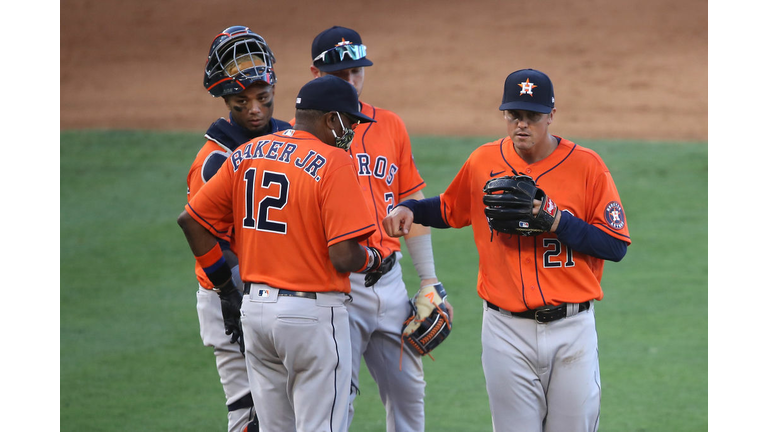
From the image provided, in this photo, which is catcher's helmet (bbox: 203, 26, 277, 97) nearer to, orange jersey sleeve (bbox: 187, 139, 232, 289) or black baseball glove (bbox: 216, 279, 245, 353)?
orange jersey sleeve (bbox: 187, 139, 232, 289)

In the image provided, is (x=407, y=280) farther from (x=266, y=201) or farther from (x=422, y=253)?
(x=266, y=201)

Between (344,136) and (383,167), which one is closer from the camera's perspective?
(344,136)

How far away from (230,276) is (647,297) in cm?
527

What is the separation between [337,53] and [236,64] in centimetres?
50

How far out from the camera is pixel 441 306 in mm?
3820

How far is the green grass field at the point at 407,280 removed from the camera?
5344 millimetres

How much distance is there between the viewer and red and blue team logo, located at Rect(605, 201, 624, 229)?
3.07 m

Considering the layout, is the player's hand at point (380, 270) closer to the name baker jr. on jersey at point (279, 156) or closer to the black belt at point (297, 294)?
the black belt at point (297, 294)

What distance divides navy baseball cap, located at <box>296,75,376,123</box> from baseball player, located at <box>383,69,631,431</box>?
0.59m

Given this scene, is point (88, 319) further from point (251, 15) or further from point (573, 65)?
point (251, 15)

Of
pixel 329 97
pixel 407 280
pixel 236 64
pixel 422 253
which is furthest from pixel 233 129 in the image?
pixel 407 280

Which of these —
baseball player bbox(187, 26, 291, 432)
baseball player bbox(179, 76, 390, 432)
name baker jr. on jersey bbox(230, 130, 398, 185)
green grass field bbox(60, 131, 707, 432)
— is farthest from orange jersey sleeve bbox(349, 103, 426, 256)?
green grass field bbox(60, 131, 707, 432)

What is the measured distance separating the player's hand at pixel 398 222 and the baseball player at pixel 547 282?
0.35 metres

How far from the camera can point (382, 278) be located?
12.2 feet
